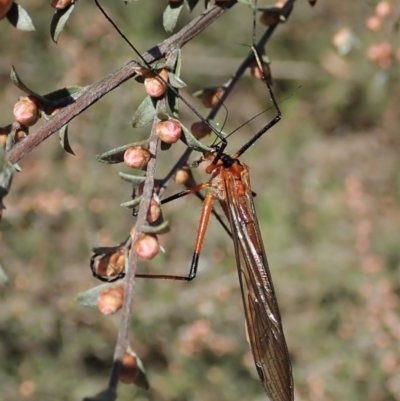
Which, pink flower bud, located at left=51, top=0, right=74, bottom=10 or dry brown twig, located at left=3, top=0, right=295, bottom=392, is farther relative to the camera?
pink flower bud, located at left=51, top=0, right=74, bottom=10

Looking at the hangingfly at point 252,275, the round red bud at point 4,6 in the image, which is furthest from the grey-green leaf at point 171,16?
the hangingfly at point 252,275

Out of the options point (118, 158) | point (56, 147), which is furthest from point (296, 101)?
point (118, 158)

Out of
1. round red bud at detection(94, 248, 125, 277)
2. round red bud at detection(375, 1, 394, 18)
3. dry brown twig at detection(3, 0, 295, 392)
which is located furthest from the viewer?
round red bud at detection(375, 1, 394, 18)

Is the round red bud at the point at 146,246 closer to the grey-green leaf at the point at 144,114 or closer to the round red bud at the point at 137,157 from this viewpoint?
the round red bud at the point at 137,157

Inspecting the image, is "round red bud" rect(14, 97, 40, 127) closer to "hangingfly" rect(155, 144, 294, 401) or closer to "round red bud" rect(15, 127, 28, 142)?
"round red bud" rect(15, 127, 28, 142)

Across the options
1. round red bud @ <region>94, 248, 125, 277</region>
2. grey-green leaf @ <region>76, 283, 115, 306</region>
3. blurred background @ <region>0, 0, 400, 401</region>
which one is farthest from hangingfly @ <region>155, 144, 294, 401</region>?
blurred background @ <region>0, 0, 400, 401</region>

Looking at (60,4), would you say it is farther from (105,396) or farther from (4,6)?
(105,396)

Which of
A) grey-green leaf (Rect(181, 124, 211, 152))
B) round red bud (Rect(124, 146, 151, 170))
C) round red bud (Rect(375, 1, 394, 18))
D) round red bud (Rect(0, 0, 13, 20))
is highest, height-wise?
round red bud (Rect(375, 1, 394, 18))
